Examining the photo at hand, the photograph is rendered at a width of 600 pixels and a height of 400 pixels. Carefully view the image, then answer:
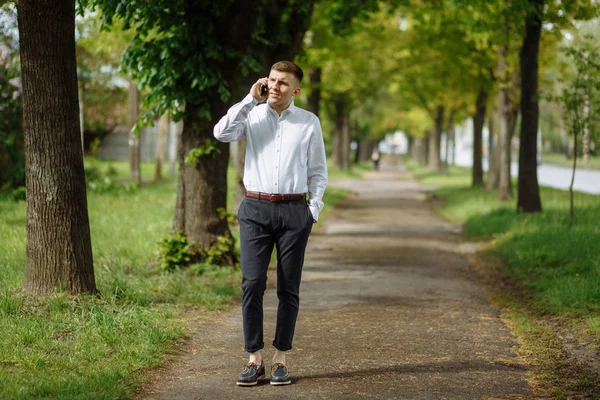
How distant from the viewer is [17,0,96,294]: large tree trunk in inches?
281

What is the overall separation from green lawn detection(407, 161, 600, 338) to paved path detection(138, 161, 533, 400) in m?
0.67

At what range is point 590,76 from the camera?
44.4ft

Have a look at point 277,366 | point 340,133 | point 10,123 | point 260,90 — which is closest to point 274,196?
point 260,90

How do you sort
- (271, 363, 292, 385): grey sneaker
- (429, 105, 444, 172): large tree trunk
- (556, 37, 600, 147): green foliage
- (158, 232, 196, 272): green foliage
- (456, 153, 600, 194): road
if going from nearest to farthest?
(271, 363, 292, 385): grey sneaker
(158, 232, 196, 272): green foliage
(556, 37, 600, 147): green foliage
(456, 153, 600, 194): road
(429, 105, 444, 172): large tree trunk

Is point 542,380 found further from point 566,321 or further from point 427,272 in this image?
point 427,272

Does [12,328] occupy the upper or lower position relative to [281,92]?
lower

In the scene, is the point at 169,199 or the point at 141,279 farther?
the point at 169,199

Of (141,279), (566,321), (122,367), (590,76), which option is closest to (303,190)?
(122,367)

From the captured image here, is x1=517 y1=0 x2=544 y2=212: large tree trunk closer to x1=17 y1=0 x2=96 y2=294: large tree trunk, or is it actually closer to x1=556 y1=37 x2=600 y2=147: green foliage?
x1=556 y1=37 x2=600 y2=147: green foliage

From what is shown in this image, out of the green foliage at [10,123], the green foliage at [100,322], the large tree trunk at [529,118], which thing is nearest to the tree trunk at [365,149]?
the green foliage at [10,123]

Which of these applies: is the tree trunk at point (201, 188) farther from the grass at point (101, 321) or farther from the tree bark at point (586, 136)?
the tree bark at point (586, 136)

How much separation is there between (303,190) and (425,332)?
8.13ft

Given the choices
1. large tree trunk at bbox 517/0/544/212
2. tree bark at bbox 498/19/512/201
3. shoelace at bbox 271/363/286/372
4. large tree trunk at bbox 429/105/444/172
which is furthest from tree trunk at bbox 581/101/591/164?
large tree trunk at bbox 429/105/444/172

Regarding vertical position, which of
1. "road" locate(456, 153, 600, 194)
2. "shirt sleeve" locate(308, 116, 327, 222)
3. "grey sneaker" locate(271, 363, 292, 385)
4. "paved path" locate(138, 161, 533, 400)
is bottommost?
"road" locate(456, 153, 600, 194)
